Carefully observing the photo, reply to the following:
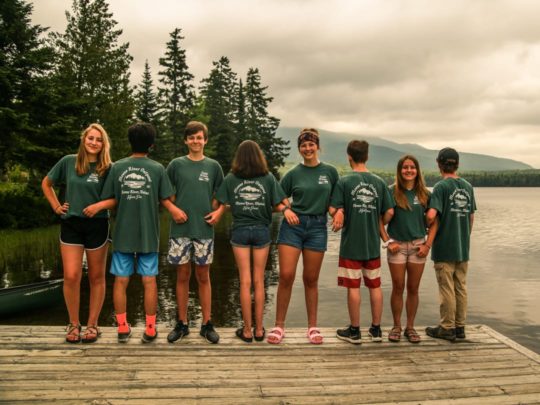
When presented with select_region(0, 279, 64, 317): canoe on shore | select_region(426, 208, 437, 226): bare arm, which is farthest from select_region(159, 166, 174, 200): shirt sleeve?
select_region(0, 279, 64, 317): canoe on shore

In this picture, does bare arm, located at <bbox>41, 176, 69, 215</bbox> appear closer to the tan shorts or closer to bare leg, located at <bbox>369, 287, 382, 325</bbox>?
bare leg, located at <bbox>369, 287, 382, 325</bbox>

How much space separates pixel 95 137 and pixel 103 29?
33.0m

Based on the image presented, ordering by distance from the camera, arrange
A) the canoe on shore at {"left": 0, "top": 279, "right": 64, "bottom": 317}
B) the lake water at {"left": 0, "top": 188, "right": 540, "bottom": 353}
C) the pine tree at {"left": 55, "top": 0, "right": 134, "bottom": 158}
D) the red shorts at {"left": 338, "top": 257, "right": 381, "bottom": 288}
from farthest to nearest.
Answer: the pine tree at {"left": 55, "top": 0, "right": 134, "bottom": 158} → the lake water at {"left": 0, "top": 188, "right": 540, "bottom": 353} → the canoe on shore at {"left": 0, "top": 279, "right": 64, "bottom": 317} → the red shorts at {"left": 338, "top": 257, "right": 381, "bottom": 288}

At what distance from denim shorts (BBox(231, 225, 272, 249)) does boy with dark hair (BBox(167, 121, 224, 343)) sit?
0.35m

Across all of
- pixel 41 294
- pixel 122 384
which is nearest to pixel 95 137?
pixel 122 384

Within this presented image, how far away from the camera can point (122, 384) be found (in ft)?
14.8

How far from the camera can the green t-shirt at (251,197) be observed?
570 cm

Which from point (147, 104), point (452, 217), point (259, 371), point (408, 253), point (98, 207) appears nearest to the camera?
point (259, 371)

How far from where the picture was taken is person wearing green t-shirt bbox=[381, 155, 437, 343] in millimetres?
5930

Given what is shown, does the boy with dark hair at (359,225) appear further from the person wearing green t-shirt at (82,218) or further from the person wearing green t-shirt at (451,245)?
the person wearing green t-shirt at (82,218)

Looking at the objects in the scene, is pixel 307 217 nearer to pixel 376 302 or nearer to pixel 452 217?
pixel 376 302

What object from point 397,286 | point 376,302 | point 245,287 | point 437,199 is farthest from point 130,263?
point 437,199

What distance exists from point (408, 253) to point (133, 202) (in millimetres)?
3659

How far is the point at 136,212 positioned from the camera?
547cm
